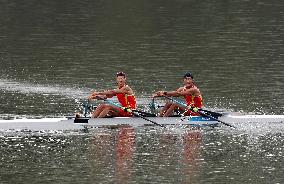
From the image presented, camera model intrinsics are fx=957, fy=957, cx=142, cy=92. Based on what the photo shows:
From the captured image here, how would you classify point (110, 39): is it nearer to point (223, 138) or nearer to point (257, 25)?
point (257, 25)

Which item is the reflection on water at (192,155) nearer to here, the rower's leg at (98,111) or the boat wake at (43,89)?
the rower's leg at (98,111)

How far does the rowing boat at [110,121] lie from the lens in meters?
41.7

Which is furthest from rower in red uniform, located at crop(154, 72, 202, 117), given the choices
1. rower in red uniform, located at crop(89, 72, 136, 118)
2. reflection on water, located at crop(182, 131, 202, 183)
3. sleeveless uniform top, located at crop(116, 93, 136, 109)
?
reflection on water, located at crop(182, 131, 202, 183)

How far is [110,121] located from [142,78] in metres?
16.7

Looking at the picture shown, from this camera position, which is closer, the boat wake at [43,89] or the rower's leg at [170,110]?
the rower's leg at [170,110]

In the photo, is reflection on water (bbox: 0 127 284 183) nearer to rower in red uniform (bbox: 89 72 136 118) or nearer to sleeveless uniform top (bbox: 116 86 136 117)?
rower in red uniform (bbox: 89 72 136 118)

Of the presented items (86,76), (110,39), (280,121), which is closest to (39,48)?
(110,39)

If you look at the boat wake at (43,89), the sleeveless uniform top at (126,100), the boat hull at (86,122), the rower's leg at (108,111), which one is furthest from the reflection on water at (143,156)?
the boat wake at (43,89)

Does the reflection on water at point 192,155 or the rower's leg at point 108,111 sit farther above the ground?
the rower's leg at point 108,111

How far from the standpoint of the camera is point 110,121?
43.1 m

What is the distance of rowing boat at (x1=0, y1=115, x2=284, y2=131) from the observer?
41.7 m

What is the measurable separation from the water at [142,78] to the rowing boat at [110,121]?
564 mm

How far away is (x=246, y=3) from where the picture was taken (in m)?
126

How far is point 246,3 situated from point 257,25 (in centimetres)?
3036
